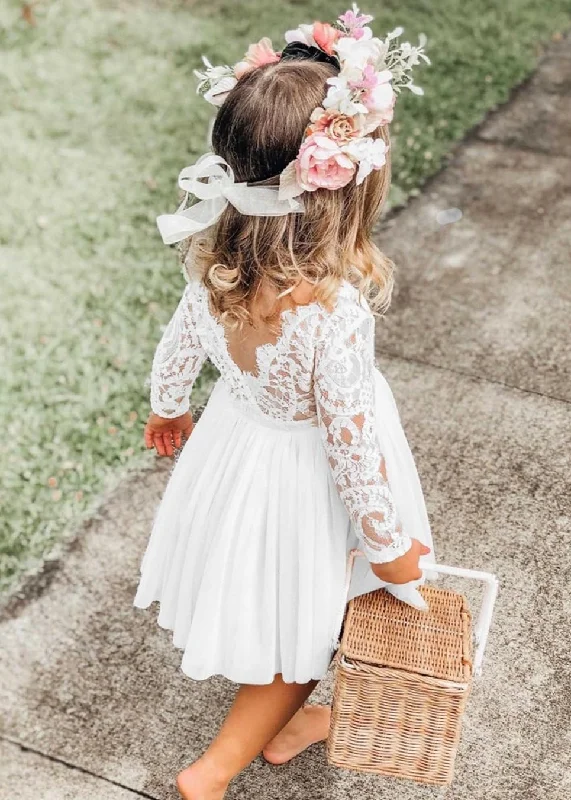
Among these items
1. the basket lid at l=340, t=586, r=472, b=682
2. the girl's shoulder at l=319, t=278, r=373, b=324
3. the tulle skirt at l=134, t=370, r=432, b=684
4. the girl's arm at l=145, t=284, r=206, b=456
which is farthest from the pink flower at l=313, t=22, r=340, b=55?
the basket lid at l=340, t=586, r=472, b=682

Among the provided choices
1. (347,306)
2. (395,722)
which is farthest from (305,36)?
(395,722)

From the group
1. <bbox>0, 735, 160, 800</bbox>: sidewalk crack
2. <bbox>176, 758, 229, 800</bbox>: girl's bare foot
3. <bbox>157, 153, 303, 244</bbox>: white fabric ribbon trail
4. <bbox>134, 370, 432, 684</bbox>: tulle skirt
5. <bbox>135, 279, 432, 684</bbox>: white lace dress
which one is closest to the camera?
<bbox>157, 153, 303, 244</bbox>: white fabric ribbon trail

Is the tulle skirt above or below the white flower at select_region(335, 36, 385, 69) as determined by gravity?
below

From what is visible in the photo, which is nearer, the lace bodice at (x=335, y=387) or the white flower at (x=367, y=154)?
the white flower at (x=367, y=154)

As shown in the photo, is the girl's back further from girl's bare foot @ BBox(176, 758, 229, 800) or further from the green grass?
the green grass

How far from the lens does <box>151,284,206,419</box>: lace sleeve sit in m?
2.16

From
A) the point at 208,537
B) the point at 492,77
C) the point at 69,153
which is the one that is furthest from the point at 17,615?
the point at 492,77

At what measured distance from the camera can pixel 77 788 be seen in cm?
243

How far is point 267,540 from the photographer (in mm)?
2080

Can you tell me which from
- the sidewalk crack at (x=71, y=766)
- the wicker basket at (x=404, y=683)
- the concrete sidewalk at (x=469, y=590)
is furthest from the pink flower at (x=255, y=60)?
the sidewalk crack at (x=71, y=766)

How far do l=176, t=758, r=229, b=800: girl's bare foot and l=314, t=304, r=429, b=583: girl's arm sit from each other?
2.17 ft

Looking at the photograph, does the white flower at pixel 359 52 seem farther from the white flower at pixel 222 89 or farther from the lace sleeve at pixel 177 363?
the lace sleeve at pixel 177 363

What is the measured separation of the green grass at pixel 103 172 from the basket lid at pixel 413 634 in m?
1.47

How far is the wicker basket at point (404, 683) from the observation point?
6.30 ft
